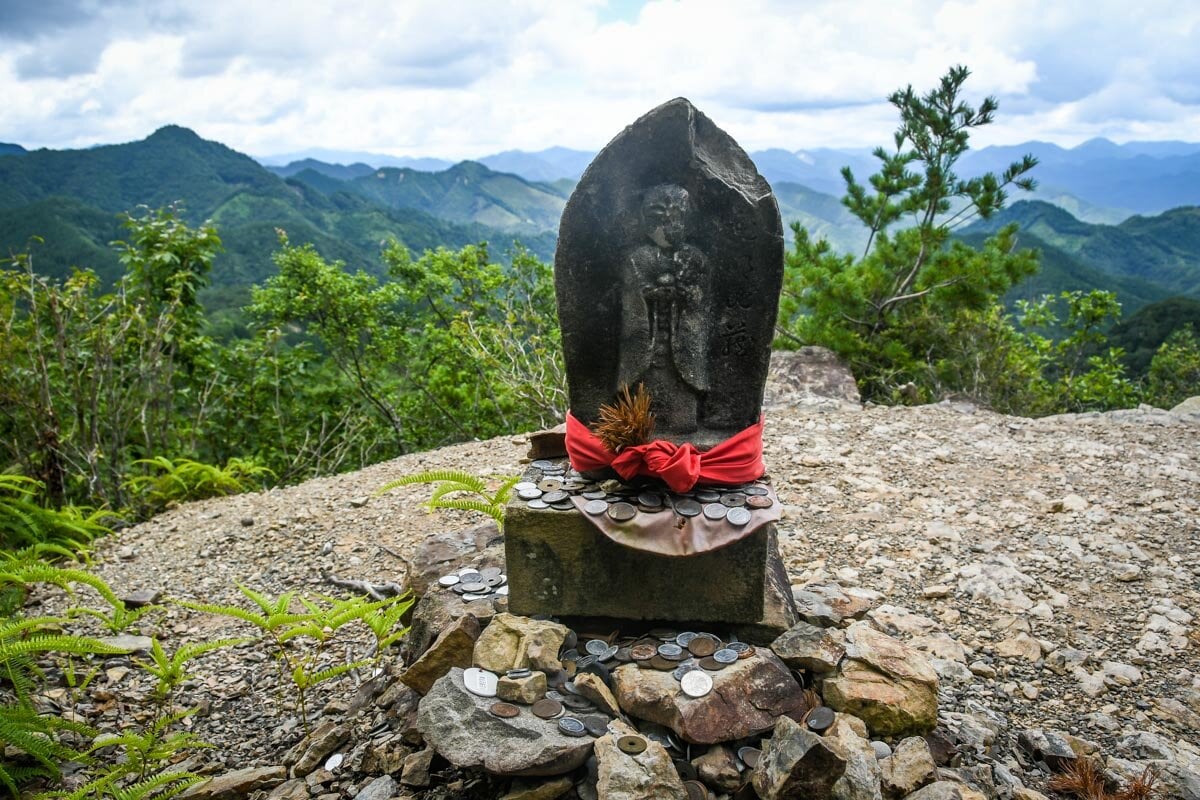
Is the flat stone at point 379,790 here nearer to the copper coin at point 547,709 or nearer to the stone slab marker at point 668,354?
the copper coin at point 547,709

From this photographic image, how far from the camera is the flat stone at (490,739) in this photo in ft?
7.74

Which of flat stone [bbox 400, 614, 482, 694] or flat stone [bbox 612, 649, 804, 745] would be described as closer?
flat stone [bbox 612, 649, 804, 745]

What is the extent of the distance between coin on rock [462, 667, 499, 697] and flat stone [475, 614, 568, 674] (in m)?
0.04

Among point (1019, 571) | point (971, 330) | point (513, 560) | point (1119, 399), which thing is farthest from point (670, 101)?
point (1119, 399)

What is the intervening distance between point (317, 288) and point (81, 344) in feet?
15.3

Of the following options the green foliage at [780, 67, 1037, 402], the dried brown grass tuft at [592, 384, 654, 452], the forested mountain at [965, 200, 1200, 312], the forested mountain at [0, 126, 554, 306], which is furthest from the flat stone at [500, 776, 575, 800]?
the forested mountain at [965, 200, 1200, 312]

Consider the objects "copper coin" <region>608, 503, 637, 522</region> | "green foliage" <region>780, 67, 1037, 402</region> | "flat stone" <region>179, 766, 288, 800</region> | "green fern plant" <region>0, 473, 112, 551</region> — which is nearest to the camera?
"flat stone" <region>179, 766, 288, 800</region>

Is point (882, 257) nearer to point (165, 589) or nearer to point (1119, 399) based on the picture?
point (1119, 399)

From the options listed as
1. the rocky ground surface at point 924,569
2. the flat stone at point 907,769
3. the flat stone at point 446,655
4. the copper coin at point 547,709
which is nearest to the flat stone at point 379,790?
the rocky ground surface at point 924,569

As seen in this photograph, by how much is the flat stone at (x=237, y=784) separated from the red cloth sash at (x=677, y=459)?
1.78m

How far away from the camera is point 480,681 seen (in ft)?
8.72

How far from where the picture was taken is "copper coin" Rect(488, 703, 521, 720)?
2508mm

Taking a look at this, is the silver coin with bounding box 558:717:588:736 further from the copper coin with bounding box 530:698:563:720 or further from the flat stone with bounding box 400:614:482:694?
the flat stone with bounding box 400:614:482:694

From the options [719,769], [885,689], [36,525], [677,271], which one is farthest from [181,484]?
[885,689]
